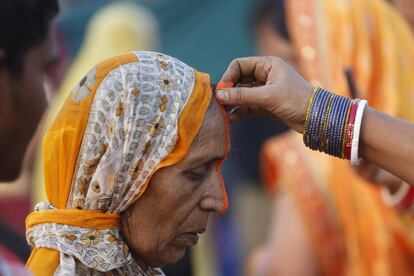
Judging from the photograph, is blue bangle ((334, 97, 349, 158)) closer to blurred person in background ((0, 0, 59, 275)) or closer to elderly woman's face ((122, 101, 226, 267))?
elderly woman's face ((122, 101, 226, 267))

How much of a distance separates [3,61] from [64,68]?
332cm

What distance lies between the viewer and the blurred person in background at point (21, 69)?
123 inches

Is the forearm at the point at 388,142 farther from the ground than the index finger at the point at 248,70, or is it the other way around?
the index finger at the point at 248,70

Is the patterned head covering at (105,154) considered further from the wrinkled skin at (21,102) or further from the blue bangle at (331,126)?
the wrinkled skin at (21,102)

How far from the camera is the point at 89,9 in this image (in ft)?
22.9

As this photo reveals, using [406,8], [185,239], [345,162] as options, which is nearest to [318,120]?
→ [185,239]

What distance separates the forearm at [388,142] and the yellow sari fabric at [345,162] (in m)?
2.01

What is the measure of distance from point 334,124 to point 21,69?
94cm

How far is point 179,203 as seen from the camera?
8.71 feet

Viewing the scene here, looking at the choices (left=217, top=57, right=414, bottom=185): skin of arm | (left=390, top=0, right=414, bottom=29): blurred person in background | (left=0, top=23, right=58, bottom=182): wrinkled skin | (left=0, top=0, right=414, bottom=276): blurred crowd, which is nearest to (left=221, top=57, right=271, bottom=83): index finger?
(left=217, top=57, right=414, bottom=185): skin of arm

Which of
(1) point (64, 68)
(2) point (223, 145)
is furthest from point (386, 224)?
(2) point (223, 145)

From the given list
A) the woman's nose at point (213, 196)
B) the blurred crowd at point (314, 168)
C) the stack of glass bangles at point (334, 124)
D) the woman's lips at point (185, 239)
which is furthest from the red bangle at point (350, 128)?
the blurred crowd at point (314, 168)

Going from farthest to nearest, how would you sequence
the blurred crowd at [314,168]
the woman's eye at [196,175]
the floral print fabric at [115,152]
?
the blurred crowd at [314,168]
the woman's eye at [196,175]
the floral print fabric at [115,152]

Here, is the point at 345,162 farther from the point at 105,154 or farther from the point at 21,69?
the point at 105,154
